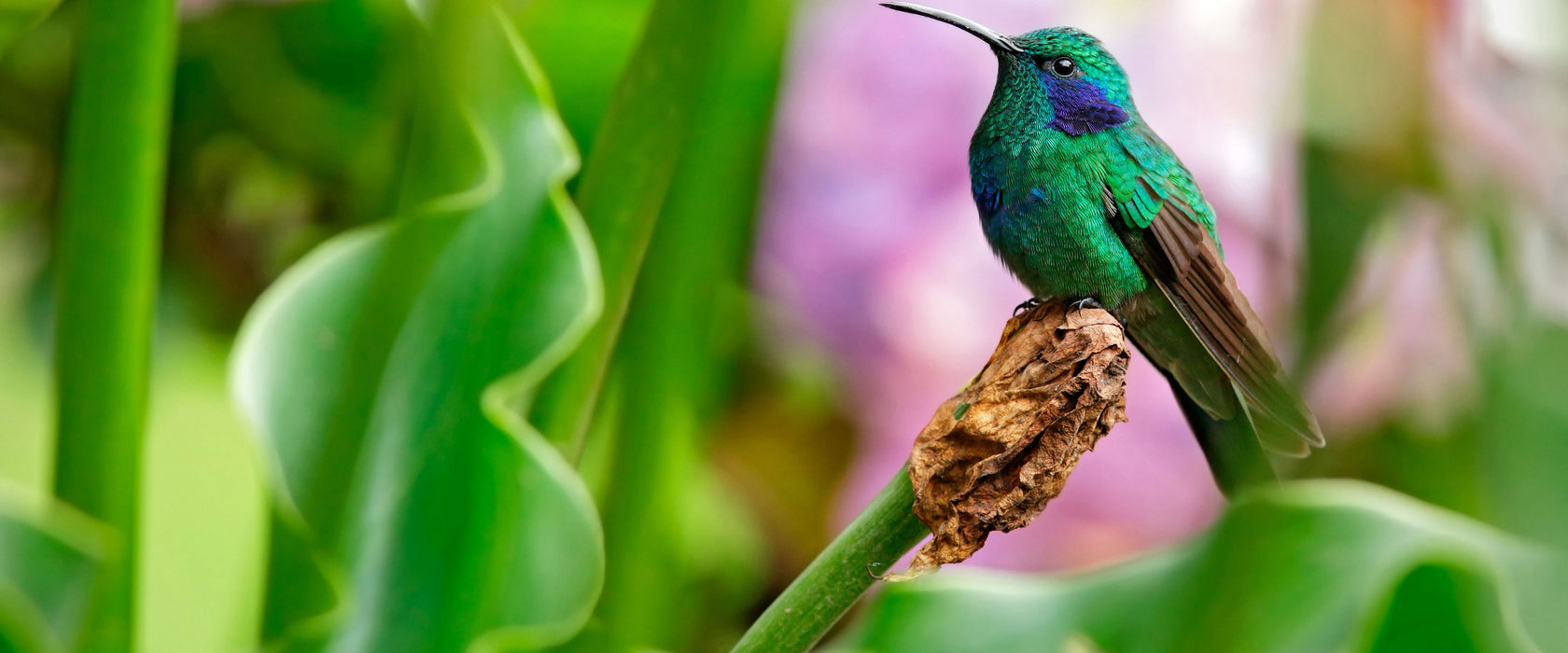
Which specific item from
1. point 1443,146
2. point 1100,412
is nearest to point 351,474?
point 1100,412

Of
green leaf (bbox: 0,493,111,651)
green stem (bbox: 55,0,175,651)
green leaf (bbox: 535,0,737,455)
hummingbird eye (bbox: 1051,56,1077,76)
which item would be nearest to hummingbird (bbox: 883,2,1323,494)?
hummingbird eye (bbox: 1051,56,1077,76)

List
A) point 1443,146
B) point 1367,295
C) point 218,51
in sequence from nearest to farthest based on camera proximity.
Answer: point 1443,146 < point 1367,295 < point 218,51

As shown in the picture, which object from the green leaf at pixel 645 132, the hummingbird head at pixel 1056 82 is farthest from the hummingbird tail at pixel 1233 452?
the green leaf at pixel 645 132

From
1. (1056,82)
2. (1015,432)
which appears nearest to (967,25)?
(1056,82)

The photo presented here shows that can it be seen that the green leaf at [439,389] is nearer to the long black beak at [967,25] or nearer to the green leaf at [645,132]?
the green leaf at [645,132]

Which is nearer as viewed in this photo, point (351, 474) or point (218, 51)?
point (351, 474)

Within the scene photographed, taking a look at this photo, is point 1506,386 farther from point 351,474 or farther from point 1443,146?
point 351,474
